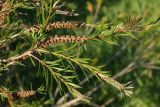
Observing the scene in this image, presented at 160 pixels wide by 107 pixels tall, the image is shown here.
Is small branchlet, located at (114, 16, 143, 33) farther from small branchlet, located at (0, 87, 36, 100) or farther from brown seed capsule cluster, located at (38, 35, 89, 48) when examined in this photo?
small branchlet, located at (0, 87, 36, 100)

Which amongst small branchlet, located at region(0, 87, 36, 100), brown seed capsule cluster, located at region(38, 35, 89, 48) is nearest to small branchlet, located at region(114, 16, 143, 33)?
brown seed capsule cluster, located at region(38, 35, 89, 48)

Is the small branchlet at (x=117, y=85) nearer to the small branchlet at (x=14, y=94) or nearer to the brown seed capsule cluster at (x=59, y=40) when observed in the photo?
the brown seed capsule cluster at (x=59, y=40)

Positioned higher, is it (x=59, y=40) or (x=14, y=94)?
(x=59, y=40)

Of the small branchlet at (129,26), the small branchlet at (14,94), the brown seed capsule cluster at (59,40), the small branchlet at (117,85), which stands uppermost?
the small branchlet at (129,26)

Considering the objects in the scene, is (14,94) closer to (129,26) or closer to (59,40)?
(59,40)

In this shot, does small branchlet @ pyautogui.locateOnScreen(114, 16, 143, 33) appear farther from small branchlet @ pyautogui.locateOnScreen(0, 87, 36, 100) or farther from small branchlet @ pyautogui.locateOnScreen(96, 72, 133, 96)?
small branchlet @ pyautogui.locateOnScreen(0, 87, 36, 100)

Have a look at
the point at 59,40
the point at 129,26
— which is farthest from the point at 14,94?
the point at 129,26

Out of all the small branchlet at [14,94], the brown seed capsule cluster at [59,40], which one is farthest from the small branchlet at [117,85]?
the small branchlet at [14,94]

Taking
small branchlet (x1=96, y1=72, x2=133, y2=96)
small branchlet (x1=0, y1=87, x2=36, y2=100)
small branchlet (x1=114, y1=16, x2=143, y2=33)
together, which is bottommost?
small branchlet (x1=0, y1=87, x2=36, y2=100)

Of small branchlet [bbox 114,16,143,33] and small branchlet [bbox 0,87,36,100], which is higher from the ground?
small branchlet [bbox 114,16,143,33]

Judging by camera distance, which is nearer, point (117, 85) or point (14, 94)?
point (117, 85)

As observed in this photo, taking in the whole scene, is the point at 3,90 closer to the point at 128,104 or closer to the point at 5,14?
the point at 5,14
